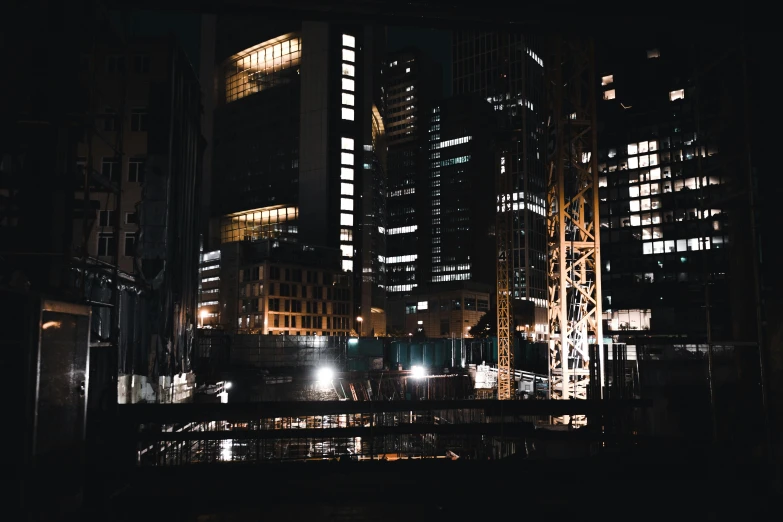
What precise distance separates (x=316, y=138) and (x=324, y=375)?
78.3 metres

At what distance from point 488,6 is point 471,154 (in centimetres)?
18005

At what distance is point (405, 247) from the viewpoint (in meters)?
197

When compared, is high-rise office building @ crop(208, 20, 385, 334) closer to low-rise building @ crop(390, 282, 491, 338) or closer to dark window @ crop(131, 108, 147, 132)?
low-rise building @ crop(390, 282, 491, 338)

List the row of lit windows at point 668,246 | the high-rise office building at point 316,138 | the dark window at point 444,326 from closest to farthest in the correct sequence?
the row of lit windows at point 668,246 → the high-rise office building at point 316,138 → the dark window at point 444,326

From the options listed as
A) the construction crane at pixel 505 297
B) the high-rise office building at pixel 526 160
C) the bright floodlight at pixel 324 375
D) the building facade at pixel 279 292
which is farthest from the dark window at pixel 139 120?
the high-rise office building at pixel 526 160

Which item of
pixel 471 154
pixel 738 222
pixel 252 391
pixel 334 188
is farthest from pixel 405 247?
pixel 738 222

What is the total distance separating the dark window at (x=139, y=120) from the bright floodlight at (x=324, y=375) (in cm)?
2739

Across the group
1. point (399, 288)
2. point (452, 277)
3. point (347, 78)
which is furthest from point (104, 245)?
point (399, 288)

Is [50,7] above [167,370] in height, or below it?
above

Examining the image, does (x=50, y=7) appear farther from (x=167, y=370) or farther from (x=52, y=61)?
(x=167, y=370)

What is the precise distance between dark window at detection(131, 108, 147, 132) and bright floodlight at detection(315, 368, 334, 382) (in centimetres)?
2739

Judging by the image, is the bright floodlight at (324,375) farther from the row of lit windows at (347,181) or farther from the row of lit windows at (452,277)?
the row of lit windows at (452,277)

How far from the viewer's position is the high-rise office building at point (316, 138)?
127 meters

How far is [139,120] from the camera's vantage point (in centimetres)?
4994
